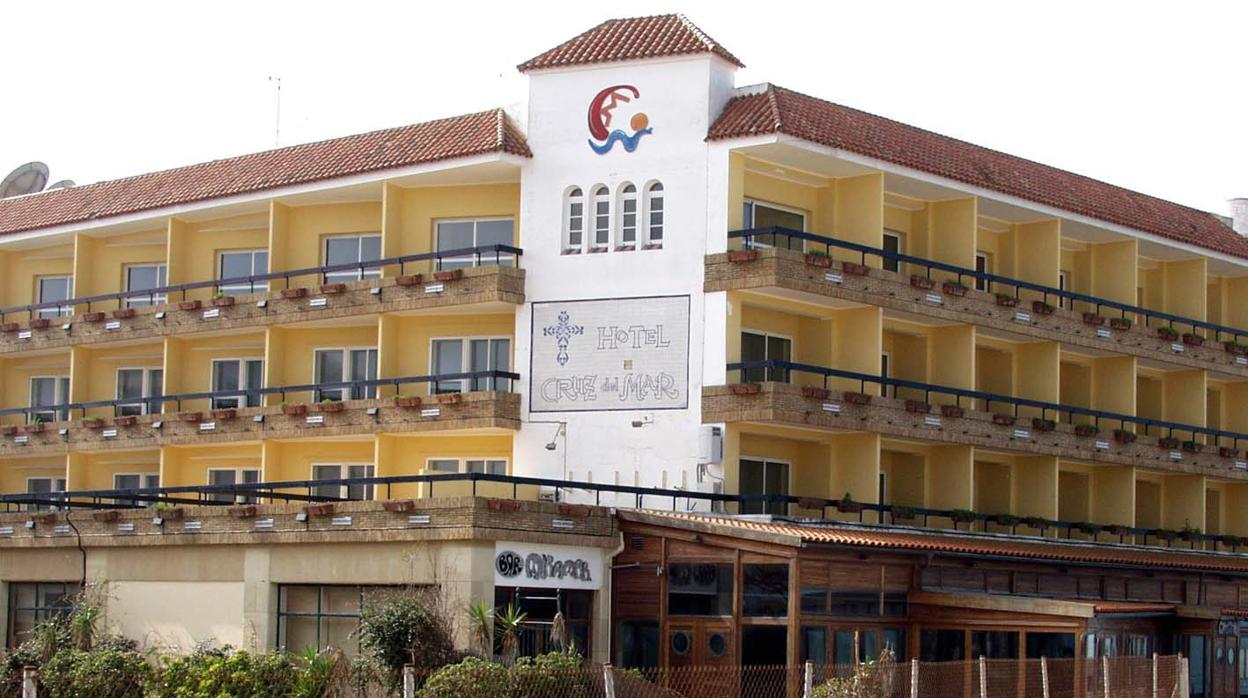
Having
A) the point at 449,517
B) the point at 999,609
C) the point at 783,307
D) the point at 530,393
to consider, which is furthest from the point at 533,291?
the point at 999,609

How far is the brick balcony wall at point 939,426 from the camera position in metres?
43.8

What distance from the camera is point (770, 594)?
121ft

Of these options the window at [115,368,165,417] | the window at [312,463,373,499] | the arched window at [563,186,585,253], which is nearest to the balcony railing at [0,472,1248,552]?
the window at [312,463,373,499]

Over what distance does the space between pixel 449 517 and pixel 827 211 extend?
15.3 m

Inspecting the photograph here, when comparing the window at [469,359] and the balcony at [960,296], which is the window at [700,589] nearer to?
the balcony at [960,296]

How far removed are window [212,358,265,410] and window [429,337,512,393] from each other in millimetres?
6435

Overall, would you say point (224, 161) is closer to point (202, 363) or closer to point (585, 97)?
point (202, 363)

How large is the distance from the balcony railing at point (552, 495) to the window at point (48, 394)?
181 inches

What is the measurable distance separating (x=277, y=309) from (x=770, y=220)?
42.8ft

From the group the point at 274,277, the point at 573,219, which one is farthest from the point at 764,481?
the point at 274,277

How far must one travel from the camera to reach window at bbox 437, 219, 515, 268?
1891 inches

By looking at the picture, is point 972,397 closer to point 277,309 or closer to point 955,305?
point 955,305

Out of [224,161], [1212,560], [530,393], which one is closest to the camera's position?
[530,393]

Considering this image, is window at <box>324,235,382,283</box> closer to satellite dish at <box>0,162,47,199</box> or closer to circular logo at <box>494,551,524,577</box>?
circular logo at <box>494,551,524,577</box>
